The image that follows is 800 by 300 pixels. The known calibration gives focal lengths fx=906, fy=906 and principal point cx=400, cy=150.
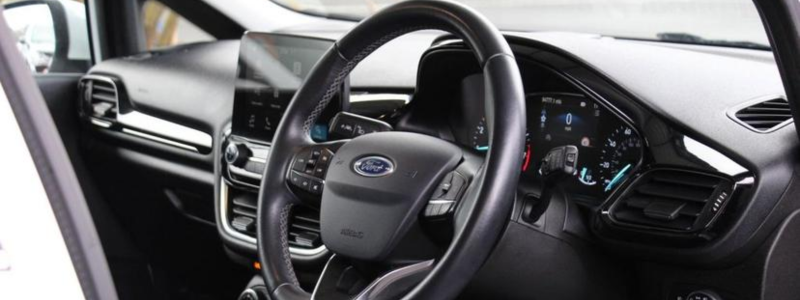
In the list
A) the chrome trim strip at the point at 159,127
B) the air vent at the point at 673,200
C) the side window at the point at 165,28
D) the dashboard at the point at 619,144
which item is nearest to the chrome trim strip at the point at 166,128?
the chrome trim strip at the point at 159,127

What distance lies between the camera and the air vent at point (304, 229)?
2.08 m

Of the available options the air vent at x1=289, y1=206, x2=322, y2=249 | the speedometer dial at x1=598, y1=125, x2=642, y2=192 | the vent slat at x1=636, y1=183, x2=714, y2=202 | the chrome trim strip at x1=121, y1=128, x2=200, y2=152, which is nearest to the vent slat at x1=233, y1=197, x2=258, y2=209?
the air vent at x1=289, y1=206, x2=322, y2=249

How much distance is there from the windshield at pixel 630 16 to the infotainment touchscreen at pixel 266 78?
22 centimetres

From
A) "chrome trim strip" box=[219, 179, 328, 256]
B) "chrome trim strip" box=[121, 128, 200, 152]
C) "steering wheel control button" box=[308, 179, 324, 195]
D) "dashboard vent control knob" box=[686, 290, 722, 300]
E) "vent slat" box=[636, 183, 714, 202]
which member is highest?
"vent slat" box=[636, 183, 714, 202]

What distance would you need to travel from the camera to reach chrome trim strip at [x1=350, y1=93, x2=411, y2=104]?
217 centimetres

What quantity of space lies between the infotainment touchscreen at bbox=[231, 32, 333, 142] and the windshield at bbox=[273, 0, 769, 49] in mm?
225

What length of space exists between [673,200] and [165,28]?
2.26 m

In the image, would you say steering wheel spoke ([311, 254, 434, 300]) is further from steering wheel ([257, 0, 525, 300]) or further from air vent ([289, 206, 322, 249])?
air vent ([289, 206, 322, 249])

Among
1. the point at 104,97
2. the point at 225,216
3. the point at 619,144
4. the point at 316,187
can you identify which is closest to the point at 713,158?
the point at 619,144

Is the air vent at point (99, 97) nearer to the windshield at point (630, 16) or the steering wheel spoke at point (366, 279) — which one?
the windshield at point (630, 16)

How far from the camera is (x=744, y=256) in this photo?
1625 mm

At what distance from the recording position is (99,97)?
309 centimetres

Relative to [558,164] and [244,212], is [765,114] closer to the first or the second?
[558,164]

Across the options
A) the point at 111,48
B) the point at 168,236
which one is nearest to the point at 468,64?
the point at 168,236
